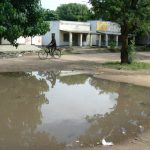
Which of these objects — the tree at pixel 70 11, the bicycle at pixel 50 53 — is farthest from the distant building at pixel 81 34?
the tree at pixel 70 11

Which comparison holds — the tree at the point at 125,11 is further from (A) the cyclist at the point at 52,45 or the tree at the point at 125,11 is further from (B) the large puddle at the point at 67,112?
(B) the large puddle at the point at 67,112

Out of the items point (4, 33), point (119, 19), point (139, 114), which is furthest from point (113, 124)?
point (119, 19)

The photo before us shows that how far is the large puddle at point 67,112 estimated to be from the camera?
27.7 ft

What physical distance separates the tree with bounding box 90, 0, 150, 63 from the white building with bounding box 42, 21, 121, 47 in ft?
81.9

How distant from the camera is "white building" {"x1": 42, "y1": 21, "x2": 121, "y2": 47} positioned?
159 ft

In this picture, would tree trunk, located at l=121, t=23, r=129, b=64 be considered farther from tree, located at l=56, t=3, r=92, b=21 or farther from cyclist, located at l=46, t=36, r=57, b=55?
tree, located at l=56, t=3, r=92, b=21

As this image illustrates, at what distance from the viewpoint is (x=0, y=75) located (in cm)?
1870

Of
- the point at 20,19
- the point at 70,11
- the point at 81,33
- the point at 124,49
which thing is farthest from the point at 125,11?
the point at 70,11

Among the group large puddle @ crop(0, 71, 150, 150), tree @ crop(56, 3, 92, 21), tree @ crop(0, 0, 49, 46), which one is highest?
tree @ crop(56, 3, 92, 21)

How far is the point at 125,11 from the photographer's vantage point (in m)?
22.5

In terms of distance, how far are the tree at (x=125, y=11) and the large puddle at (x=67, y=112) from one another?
606cm

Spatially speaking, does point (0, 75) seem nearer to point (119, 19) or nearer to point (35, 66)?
point (35, 66)

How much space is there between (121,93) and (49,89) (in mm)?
2977

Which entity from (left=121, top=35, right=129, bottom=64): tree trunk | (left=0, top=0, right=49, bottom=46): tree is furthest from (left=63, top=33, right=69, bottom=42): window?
(left=0, top=0, right=49, bottom=46): tree
